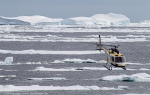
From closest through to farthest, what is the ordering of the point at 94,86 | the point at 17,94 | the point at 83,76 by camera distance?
1. the point at 17,94
2. the point at 94,86
3. the point at 83,76

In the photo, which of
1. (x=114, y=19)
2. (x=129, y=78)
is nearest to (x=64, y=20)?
(x=114, y=19)

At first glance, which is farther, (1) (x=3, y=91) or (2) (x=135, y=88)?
(2) (x=135, y=88)

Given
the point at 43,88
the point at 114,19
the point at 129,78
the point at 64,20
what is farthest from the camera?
the point at 114,19

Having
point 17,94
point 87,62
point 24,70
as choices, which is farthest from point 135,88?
point 87,62

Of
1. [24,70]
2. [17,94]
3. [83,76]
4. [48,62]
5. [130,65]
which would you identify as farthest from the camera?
[48,62]

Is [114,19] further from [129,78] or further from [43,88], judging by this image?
[43,88]

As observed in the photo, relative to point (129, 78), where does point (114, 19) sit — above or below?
above

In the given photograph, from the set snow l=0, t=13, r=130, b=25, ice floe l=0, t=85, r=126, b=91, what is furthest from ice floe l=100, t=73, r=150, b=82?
snow l=0, t=13, r=130, b=25

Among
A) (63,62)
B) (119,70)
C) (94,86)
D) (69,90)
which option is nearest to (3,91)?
(69,90)

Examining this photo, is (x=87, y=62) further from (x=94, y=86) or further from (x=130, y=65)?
(x=94, y=86)
